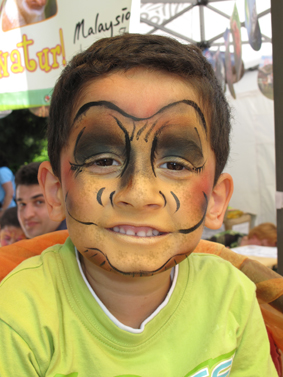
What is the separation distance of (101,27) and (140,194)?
1.87 metres

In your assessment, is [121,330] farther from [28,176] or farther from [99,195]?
[28,176]

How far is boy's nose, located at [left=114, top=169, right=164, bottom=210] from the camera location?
0.83m

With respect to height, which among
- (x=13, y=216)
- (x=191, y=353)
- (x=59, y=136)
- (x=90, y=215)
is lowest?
(x=13, y=216)

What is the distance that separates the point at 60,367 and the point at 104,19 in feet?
7.01

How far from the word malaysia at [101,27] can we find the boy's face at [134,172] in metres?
1.49

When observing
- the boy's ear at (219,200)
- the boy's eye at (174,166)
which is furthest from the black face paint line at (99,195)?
the boy's ear at (219,200)

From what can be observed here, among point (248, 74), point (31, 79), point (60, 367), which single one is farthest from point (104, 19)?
point (248, 74)

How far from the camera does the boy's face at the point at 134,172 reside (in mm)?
861

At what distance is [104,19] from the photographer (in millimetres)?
2311

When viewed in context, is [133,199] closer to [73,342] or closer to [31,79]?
[73,342]

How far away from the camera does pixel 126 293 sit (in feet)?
3.43

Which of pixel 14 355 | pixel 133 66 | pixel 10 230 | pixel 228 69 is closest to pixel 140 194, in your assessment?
pixel 133 66

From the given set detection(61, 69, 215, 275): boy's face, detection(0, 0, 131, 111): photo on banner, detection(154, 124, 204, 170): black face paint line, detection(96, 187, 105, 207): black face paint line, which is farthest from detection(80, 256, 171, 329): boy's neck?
detection(0, 0, 131, 111): photo on banner

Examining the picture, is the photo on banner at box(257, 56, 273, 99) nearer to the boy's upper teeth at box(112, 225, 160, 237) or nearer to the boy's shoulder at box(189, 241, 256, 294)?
the boy's shoulder at box(189, 241, 256, 294)
